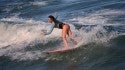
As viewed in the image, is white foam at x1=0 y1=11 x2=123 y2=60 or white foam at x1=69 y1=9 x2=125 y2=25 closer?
white foam at x1=0 y1=11 x2=123 y2=60

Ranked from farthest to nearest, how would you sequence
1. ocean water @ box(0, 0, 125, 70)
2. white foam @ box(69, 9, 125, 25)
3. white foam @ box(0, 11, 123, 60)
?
1. white foam @ box(69, 9, 125, 25)
2. white foam @ box(0, 11, 123, 60)
3. ocean water @ box(0, 0, 125, 70)

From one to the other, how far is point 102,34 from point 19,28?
6475 millimetres

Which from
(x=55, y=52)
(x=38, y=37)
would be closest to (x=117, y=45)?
(x=55, y=52)

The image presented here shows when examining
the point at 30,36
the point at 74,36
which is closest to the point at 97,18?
the point at 74,36

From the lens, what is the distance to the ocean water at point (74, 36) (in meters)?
13.7

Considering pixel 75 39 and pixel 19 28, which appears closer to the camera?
pixel 75 39

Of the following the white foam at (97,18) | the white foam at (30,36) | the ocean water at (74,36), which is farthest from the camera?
the white foam at (97,18)

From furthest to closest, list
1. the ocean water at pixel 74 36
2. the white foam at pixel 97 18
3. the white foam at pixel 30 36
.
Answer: the white foam at pixel 97 18 → the white foam at pixel 30 36 → the ocean water at pixel 74 36

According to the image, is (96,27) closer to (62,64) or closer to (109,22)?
(109,22)

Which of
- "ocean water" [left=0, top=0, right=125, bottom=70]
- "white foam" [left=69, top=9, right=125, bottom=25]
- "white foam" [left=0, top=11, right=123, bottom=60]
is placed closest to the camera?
"ocean water" [left=0, top=0, right=125, bottom=70]

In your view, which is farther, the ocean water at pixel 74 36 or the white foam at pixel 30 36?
the white foam at pixel 30 36

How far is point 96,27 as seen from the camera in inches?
690

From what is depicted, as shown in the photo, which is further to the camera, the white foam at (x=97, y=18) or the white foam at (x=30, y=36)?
the white foam at (x=97, y=18)

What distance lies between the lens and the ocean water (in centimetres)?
1370
